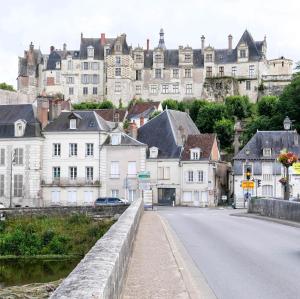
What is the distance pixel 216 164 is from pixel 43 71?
190ft

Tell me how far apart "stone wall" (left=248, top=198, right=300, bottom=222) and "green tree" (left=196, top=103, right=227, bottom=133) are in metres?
55.0

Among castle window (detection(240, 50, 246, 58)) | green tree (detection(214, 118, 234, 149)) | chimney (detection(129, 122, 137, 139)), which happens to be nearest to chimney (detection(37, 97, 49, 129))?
chimney (detection(129, 122, 137, 139))

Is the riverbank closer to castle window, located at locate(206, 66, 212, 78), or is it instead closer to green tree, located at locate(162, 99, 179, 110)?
green tree, located at locate(162, 99, 179, 110)

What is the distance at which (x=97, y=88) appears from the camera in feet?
389

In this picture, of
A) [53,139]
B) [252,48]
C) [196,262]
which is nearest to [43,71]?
[252,48]

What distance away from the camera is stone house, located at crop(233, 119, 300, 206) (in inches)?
2645

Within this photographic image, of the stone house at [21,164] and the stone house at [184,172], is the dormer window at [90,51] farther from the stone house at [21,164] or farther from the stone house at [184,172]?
the stone house at [21,164]

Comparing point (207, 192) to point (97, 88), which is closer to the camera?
point (207, 192)

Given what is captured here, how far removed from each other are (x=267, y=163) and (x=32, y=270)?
3680 cm

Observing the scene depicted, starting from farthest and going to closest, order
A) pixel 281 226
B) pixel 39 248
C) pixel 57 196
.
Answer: pixel 57 196, pixel 39 248, pixel 281 226

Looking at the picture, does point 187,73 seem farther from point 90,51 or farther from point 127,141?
point 127,141

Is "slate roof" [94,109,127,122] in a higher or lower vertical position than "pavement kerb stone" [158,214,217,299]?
higher

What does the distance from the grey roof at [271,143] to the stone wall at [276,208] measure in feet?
91.2

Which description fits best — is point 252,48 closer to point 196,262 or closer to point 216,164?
point 216,164
